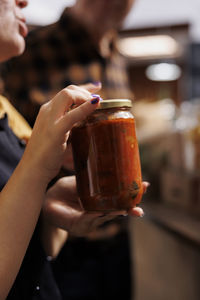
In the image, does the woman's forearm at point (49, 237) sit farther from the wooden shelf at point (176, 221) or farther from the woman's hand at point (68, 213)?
the wooden shelf at point (176, 221)

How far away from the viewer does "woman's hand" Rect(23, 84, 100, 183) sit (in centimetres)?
62

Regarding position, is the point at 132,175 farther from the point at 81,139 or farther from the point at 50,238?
the point at 50,238

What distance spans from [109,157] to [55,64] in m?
1.41

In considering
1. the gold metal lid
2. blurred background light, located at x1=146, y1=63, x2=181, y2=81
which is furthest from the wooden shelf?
blurred background light, located at x1=146, y1=63, x2=181, y2=81

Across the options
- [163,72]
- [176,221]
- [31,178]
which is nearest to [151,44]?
[163,72]

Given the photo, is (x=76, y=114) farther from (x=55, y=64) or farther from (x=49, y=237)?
Answer: (x=55, y=64)

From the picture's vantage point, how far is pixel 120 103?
0.70 metres

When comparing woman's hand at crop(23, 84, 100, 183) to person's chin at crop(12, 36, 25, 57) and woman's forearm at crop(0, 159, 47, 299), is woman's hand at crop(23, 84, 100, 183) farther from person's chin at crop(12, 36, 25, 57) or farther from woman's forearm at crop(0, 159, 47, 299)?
person's chin at crop(12, 36, 25, 57)

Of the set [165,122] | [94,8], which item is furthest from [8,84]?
[165,122]

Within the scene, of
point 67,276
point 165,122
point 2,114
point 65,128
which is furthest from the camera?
point 165,122

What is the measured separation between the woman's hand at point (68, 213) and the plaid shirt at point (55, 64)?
106cm

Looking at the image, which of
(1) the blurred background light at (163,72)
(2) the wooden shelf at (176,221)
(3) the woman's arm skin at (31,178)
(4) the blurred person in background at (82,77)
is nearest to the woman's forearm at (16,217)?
(3) the woman's arm skin at (31,178)

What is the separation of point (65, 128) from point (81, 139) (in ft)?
0.35

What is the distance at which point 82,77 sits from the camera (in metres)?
1.94
